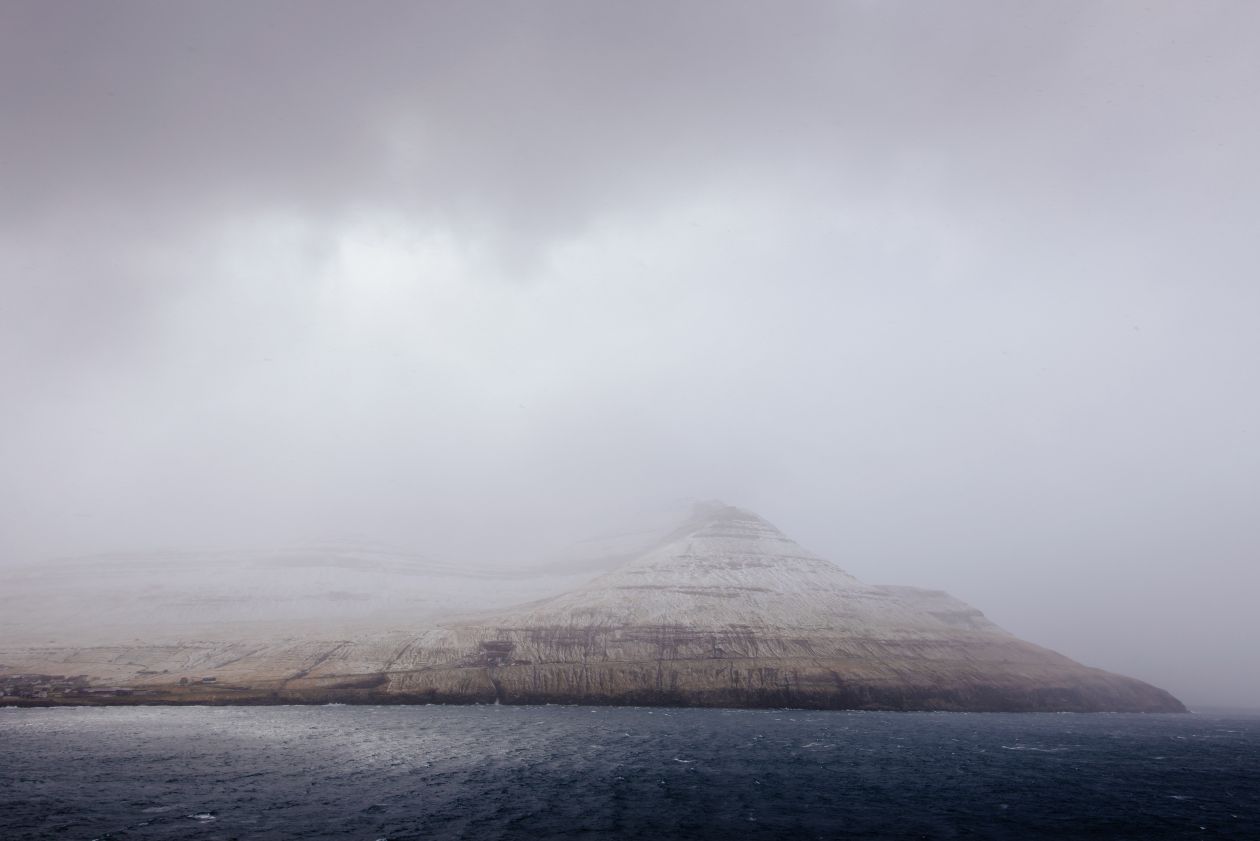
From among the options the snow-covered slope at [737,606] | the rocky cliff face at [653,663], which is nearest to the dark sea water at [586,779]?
the rocky cliff face at [653,663]

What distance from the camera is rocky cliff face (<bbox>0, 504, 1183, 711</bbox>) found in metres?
131

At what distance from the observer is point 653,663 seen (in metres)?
141

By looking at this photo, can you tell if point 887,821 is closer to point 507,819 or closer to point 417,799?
point 507,819

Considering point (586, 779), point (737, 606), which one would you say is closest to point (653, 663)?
point (737, 606)

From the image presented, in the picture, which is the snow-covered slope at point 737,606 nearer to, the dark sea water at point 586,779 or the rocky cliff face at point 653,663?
the rocky cliff face at point 653,663

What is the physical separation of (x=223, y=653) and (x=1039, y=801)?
15998 centimetres

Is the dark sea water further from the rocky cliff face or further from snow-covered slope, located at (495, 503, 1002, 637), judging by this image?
snow-covered slope, located at (495, 503, 1002, 637)

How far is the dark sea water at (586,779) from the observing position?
48.3m

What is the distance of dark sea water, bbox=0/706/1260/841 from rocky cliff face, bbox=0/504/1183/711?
23.3m

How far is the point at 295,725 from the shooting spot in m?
94.1

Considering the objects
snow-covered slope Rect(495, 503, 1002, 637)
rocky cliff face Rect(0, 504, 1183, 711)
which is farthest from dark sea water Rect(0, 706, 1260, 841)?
snow-covered slope Rect(495, 503, 1002, 637)

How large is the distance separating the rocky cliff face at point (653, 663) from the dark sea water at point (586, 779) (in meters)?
23.3

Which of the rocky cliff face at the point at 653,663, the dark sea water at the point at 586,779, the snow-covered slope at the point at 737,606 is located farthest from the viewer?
the snow-covered slope at the point at 737,606

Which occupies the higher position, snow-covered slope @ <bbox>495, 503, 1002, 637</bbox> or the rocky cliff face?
snow-covered slope @ <bbox>495, 503, 1002, 637</bbox>
